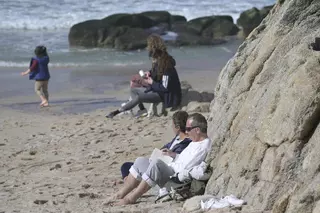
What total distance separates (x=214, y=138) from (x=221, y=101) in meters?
0.87

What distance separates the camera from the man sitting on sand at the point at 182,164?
7.84 m

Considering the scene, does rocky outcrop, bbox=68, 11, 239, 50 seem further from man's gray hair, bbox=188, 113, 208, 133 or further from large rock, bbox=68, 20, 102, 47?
man's gray hair, bbox=188, 113, 208, 133

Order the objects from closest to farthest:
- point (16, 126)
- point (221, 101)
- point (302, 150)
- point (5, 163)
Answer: point (302, 150) → point (221, 101) → point (5, 163) → point (16, 126)

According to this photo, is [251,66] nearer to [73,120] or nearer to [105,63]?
[73,120]

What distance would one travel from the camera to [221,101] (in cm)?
880

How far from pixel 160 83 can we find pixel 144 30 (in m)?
16.5

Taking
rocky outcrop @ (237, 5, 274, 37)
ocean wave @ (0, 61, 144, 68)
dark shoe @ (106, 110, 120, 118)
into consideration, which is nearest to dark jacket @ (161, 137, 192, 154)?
dark shoe @ (106, 110, 120, 118)

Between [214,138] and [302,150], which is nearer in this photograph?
[302,150]

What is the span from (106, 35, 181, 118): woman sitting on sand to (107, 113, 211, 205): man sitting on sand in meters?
5.16

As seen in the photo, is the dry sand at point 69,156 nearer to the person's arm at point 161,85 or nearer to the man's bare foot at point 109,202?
the man's bare foot at point 109,202

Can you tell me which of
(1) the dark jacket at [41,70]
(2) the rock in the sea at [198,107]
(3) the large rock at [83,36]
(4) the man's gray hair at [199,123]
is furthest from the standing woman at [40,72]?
(3) the large rock at [83,36]

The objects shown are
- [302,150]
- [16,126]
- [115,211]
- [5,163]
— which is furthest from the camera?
[16,126]

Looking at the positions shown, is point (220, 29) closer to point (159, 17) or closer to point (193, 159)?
A: point (159, 17)

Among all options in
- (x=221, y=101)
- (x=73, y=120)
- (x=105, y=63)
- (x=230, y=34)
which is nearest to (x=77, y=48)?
(x=105, y=63)
